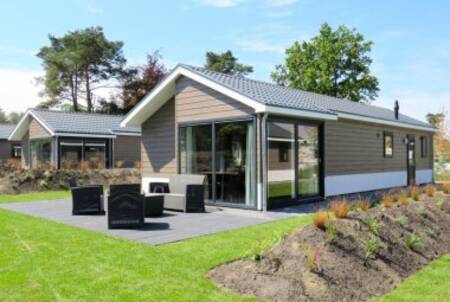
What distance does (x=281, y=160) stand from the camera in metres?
10.2

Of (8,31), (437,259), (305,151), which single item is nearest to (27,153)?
(8,31)

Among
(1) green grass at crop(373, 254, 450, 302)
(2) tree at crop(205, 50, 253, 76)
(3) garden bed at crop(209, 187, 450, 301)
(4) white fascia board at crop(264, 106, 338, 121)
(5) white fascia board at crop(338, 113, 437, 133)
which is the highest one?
(2) tree at crop(205, 50, 253, 76)

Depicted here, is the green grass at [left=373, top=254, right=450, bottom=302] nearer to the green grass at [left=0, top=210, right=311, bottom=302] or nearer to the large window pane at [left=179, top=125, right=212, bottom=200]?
the green grass at [left=0, top=210, right=311, bottom=302]

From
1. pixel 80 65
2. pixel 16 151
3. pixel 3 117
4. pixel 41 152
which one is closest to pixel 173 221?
pixel 41 152

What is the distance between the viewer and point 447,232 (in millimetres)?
6438

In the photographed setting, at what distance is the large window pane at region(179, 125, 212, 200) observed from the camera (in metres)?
10.9

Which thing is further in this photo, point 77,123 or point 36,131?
point 36,131

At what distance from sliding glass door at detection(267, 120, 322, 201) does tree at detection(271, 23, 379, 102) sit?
26.1 metres

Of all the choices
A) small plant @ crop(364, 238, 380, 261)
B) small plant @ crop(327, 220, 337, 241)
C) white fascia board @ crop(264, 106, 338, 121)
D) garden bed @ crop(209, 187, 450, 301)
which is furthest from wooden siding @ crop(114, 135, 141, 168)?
small plant @ crop(364, 238, 380, 261)

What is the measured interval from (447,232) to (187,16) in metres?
11.3

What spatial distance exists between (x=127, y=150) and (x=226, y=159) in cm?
1312

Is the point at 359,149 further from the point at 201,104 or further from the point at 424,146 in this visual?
the point at 424,146

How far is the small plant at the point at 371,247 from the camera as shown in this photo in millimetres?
4785

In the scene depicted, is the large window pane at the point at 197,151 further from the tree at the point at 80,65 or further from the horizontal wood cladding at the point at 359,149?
the tree at the point at 80,65
